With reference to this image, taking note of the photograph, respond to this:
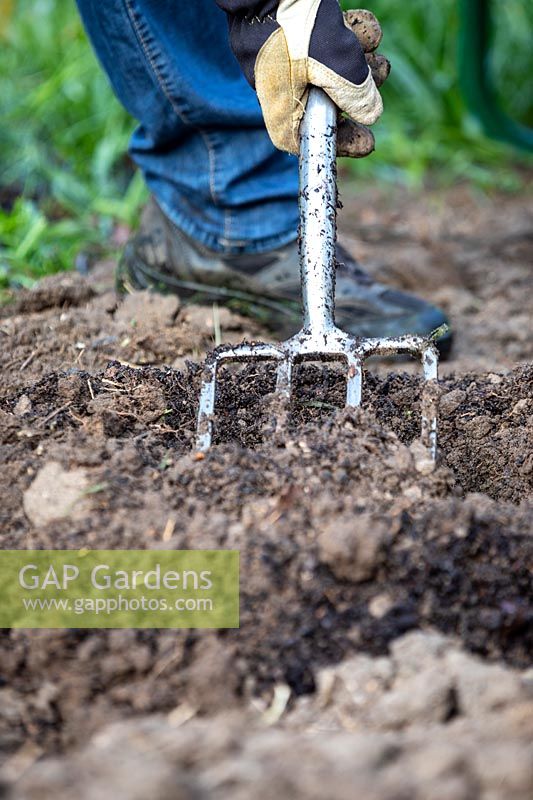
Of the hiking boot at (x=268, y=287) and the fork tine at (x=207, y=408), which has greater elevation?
the hiking boot at (x=268, y=287)

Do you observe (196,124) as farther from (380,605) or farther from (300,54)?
(380,605)

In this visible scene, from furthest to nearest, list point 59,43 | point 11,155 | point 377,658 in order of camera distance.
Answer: point 59,43 → point 11,155 → point 377,658

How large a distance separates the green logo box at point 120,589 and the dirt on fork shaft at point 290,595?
2cm

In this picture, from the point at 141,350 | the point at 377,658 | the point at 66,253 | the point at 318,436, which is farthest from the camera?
the point at 66,253

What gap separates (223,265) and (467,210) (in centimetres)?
168

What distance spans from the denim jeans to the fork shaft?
1.63ft

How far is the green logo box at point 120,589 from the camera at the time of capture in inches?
42.9

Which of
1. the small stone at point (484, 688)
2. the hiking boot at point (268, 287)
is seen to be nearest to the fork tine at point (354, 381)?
the small stone at point (484, 688)

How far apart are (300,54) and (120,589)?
898 millimetres

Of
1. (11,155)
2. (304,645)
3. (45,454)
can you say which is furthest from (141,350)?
(11,155)

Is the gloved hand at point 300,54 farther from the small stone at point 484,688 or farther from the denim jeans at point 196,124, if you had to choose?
the small stone at point 484,688

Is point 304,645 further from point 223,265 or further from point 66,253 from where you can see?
point 66,253

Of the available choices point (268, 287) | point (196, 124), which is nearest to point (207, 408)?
point (268, 287)

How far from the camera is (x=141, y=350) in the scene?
6.03ft
